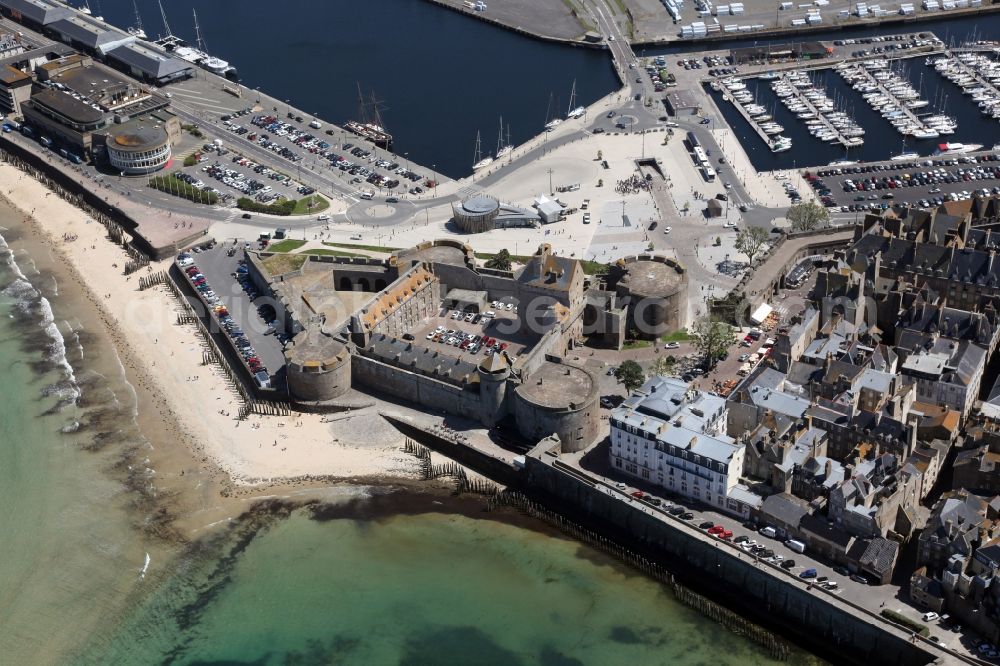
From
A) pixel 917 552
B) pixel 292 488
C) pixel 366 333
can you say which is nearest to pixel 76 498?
pixel 292 488

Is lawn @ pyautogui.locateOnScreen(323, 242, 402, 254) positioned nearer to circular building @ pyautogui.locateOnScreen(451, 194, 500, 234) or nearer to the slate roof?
circular building @ pyautogui.locateOnScreen(451, 194, 500, 234)

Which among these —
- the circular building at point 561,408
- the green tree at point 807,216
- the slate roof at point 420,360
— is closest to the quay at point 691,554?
the circular building at point 561,408

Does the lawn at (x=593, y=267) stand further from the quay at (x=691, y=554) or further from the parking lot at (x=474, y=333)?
the quay at (x=691, y=554)

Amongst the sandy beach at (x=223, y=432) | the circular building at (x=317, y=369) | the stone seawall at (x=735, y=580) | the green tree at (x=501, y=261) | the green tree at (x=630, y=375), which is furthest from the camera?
the green tree at (x=501, y=261)

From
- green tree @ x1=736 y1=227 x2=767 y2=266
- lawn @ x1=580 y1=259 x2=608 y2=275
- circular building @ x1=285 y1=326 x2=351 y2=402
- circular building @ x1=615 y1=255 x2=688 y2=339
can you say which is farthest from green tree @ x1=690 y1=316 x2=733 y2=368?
circular building @ x1=285 y1=326 x2=351 y2=402

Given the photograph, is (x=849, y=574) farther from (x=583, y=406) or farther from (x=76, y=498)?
(x=76, y=498)

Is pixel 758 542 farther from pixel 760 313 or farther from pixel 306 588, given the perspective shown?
pixel 306 588
